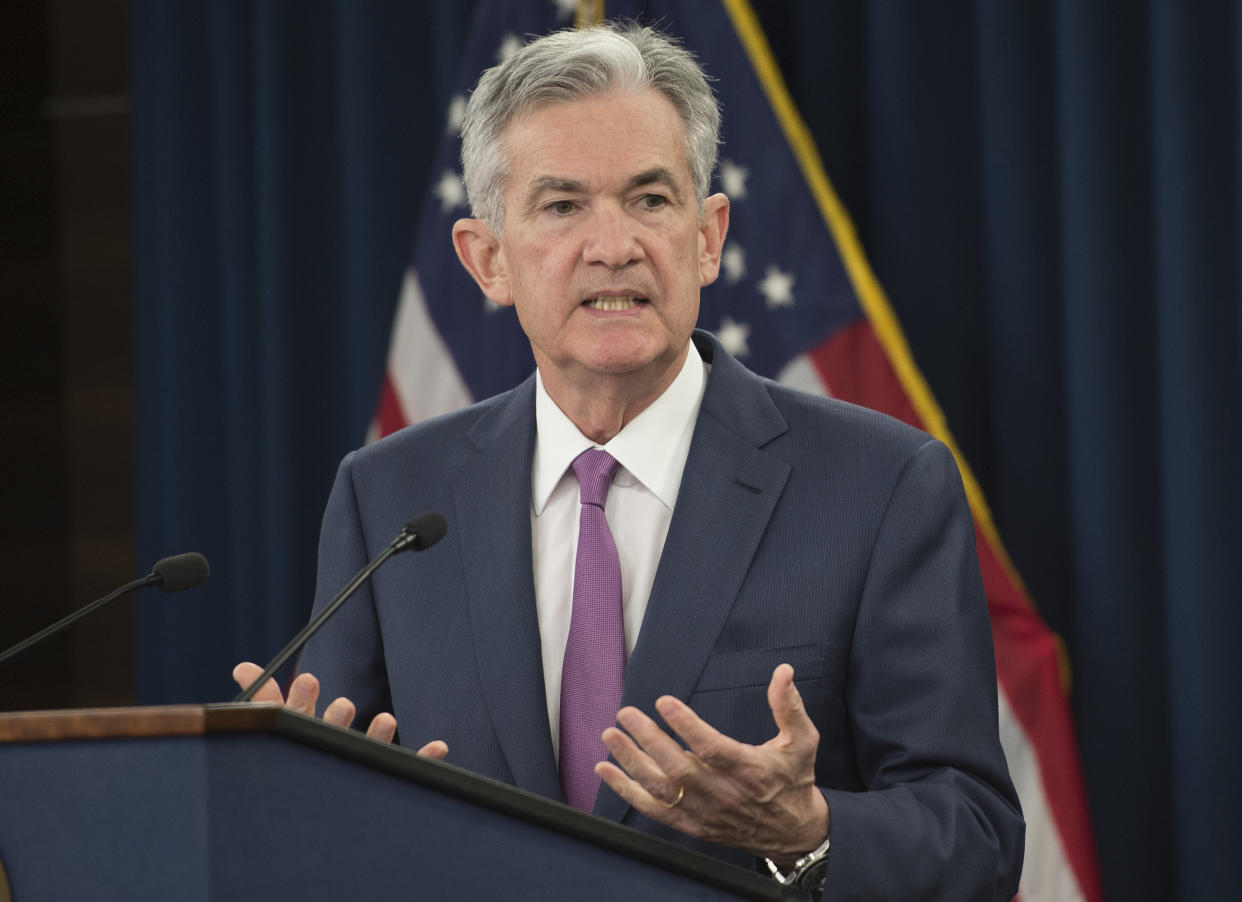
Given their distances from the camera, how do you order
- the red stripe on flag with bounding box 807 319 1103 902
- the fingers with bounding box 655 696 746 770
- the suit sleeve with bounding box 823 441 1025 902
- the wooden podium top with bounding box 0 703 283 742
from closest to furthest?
the wooden podium top with bounding box 0 703 283 742
the fingers with bounding box 655 696 746 770
the suit sleeve with bounding box 823 441 1025 902
the red stripe on flag with bounding box 807 319 1103 902

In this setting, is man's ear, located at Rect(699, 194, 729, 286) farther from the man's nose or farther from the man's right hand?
the man's right hand

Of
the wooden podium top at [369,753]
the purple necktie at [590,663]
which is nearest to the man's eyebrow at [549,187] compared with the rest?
the purple necktie at [590,663]

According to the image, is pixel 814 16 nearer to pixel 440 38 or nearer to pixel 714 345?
pixel 440 38

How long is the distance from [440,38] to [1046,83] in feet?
5.02

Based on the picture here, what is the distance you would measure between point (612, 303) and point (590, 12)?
1598 millimetres

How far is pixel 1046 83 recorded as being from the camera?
327cm

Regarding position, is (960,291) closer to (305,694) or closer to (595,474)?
(595,474)

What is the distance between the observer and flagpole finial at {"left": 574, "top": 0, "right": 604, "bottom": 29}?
3.22 m

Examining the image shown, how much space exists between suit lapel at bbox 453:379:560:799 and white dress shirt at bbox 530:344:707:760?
0.03 m

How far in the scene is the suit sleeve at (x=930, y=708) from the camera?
1.46 m

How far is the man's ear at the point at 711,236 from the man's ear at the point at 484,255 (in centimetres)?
27

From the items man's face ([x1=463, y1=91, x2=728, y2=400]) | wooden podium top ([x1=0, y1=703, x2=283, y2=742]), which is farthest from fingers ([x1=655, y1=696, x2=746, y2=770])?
man's face ([x1=463, y1=91, x2=728, y2=400])

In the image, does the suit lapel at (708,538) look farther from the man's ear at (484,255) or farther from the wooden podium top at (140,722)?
the wooden podium top at (140,722)

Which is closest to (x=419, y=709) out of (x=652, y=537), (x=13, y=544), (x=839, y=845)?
(x=652, y=537)
